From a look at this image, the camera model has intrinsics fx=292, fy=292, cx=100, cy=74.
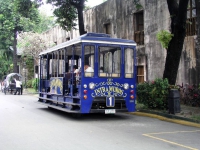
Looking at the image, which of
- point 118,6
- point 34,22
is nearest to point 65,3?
point 118,6

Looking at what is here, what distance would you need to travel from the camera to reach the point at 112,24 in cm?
2238

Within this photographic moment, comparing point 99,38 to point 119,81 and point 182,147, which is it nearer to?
point 119,81

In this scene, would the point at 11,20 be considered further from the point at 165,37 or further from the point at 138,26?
the point at 165,37

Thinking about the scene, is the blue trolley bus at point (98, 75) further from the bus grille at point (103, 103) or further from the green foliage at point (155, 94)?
the green foliage at point (155, 94)

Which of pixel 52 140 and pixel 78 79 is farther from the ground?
pixel 78 79

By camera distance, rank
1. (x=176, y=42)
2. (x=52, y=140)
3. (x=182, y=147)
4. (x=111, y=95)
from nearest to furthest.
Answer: (x=182, y=147), (x=52, y=140), (x=111, y=95), (x=176, y=42)

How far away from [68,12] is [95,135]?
45.3 feet

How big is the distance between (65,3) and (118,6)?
406 centimetres

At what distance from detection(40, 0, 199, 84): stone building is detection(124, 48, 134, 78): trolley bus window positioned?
4618mm

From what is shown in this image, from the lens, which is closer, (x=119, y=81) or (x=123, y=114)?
(x=119, y=81)

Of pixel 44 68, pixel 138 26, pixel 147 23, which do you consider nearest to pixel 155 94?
pixel 44 68

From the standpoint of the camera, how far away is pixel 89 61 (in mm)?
11141

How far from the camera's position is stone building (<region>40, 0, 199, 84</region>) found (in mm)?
15266

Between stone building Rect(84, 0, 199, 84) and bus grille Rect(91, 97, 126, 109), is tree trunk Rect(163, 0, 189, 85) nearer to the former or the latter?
→ stone building Rect(84, 0, 199, 84)
